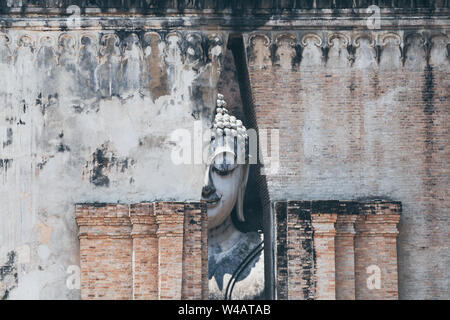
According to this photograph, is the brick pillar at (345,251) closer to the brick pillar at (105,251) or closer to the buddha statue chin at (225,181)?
the buddha statue chin at (225,181)

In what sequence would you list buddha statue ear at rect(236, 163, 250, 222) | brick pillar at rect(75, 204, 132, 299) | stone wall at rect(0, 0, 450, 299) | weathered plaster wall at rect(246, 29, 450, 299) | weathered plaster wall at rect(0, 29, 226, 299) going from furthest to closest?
buddha statue ear at rect(236, 163, 250, 222)
weathered plaster wall at rect(246, 29, 450, 299)
stone wall at rect(0, 0, 450, 299)
weathered plaster wall at rect(0, 29, 226, 299)
brick pillar at rect(75, 204, 132, 299)

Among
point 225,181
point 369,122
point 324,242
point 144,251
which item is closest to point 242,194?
point 225,181

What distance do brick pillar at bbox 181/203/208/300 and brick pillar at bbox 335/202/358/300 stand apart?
5.96 feet

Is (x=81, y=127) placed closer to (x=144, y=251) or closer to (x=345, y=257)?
(x=144, y=251)

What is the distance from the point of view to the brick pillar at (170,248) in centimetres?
1975

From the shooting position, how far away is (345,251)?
20094 millimetres

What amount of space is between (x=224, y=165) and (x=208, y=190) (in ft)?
1.39

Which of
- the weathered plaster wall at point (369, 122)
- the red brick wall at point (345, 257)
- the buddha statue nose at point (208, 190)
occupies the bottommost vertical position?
the red brick wall at point (345, 257)

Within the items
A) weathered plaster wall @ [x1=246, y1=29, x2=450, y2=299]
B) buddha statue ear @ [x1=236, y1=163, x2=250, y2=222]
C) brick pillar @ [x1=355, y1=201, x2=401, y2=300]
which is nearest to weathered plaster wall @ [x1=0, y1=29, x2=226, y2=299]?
buddha statue ear @ [x1=236, y1=163, x2=250, y2=222]

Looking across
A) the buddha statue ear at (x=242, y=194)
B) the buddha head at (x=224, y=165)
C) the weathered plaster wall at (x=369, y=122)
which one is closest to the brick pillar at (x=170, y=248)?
the buddha head at (x=224, y=165)

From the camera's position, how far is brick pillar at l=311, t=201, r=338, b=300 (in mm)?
19844

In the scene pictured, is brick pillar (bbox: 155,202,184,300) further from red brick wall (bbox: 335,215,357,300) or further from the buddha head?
red brick wall (bbox: 335,215,357,300)

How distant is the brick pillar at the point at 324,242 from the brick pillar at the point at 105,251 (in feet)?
8.39

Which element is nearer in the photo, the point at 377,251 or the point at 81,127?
the point at 377,251
